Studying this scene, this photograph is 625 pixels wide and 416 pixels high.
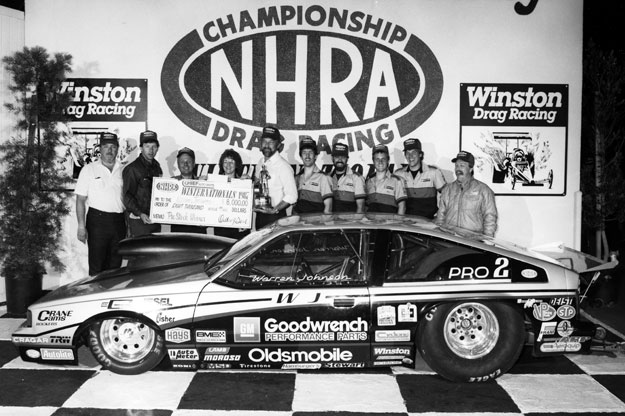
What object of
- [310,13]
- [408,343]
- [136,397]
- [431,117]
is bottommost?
[136,397]

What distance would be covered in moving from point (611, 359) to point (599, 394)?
35.3 inches

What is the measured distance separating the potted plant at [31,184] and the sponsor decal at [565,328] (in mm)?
5489

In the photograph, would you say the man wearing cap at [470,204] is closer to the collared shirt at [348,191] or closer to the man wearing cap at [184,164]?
the collared shirt at [348,191]

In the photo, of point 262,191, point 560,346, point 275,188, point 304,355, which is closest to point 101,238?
point 262,191

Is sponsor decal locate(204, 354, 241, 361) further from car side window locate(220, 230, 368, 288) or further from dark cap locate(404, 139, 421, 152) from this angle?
dark cap locate(404, 139, 421, 152)

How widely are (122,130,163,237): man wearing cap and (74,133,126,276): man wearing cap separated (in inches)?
4.7

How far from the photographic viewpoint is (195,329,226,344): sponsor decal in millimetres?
4996

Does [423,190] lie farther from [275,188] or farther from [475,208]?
[275,188]

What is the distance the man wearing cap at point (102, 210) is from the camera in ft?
24.9

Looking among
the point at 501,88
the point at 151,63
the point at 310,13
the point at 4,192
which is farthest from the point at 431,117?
the point at 4,192

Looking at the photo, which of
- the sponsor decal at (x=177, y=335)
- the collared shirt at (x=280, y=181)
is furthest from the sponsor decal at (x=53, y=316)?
the collared shirt at (x=280, y=181)

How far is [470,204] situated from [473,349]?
2366 millimetres

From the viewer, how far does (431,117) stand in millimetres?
8695

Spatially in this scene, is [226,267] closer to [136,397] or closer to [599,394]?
[136,397]
